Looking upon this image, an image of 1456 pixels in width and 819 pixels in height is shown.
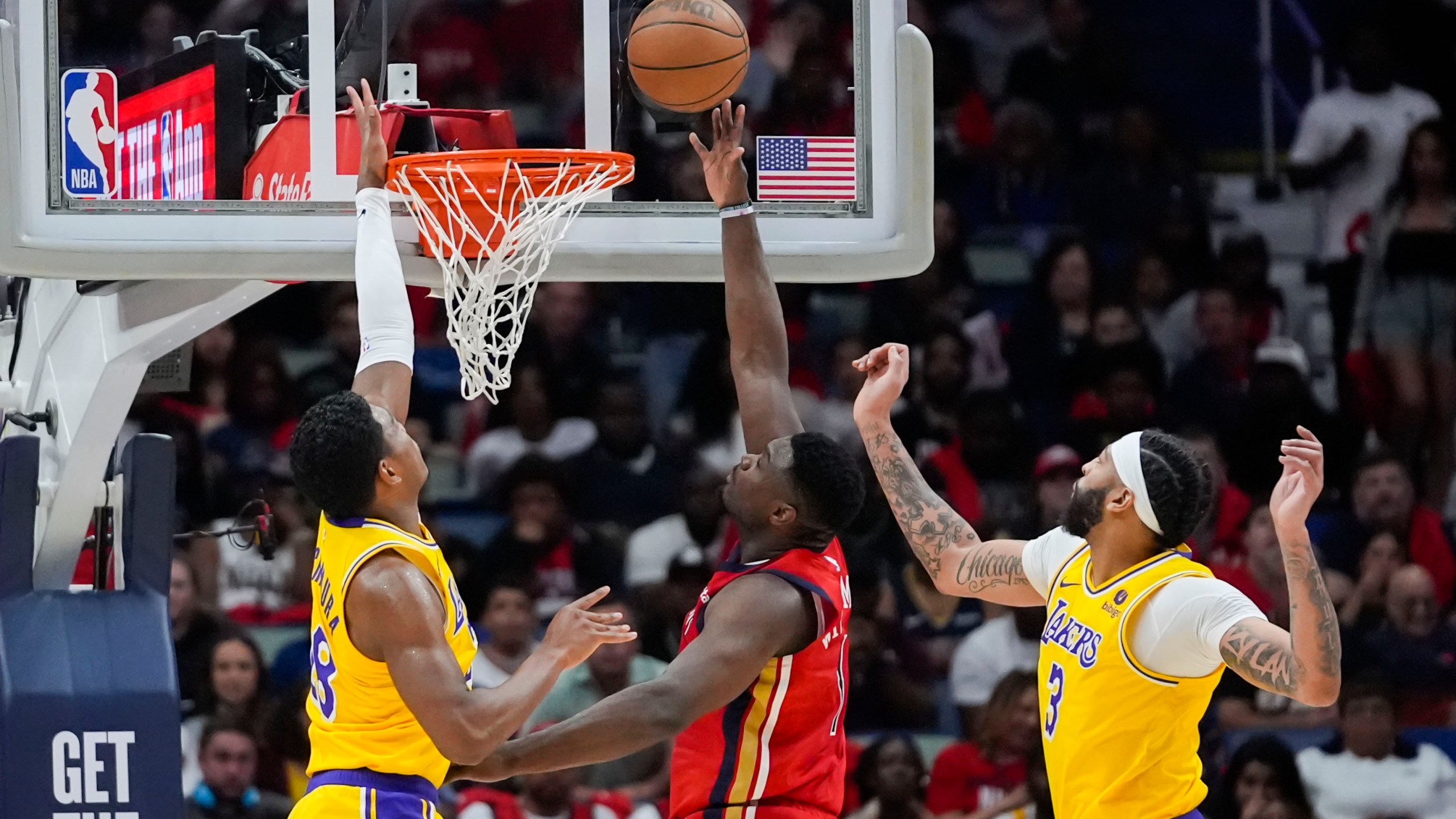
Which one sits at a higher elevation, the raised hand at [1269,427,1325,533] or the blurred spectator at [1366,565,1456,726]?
the raised hand at [1269,427,1325,533]

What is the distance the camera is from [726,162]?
4512 millimetres

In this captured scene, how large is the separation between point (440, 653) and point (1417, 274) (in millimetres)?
6460

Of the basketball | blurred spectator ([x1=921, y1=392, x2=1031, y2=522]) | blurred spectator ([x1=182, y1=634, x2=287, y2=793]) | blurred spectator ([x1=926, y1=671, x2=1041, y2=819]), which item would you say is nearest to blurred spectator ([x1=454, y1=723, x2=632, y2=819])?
blurred spectator ([x1=182, y1=634, x2=287, y2=793])

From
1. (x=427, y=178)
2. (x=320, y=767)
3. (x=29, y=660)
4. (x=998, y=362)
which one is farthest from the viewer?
(x=998, y=362)

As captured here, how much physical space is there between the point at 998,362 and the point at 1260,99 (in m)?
2.06

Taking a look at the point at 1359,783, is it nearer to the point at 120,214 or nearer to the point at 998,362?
the point at 998,362

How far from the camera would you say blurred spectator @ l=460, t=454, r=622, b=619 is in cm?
759

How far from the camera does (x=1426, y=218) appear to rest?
347 inches

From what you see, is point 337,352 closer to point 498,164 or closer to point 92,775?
point 92,775

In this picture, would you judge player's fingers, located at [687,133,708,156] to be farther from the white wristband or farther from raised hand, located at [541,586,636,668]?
raised hand, located at [541,586,636,668]

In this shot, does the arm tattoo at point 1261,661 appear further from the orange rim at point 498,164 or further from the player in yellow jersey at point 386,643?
the orange rim at point 498,164

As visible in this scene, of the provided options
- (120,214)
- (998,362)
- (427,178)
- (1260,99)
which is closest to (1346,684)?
(998,362)

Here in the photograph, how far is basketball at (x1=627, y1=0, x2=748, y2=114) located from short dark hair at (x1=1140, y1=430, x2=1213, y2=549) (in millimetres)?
1418

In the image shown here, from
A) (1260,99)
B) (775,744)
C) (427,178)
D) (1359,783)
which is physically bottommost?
(1359,783)
